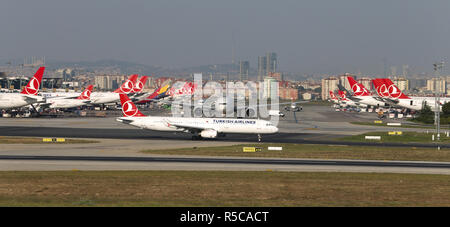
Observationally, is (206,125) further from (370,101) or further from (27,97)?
(370,101)

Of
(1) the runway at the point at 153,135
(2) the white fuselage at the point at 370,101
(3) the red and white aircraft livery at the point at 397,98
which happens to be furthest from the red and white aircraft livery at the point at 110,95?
(3) the red and white aircraft livery at the point at 397,98

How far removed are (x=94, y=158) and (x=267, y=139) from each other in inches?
1220

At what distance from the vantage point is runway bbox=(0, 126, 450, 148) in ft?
239

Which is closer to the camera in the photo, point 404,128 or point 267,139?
point 267,139

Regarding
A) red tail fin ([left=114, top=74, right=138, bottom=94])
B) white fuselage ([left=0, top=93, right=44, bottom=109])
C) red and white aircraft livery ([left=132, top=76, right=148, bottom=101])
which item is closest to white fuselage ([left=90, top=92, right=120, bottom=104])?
red tail fin ([left=114, top=74, right=138, bottom=94])

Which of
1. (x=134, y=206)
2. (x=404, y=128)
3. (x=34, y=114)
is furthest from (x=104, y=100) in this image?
(x=134, y=206)

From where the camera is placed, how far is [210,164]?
47750 mm

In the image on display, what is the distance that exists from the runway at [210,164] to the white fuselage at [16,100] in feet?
220

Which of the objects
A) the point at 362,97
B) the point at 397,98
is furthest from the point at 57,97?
the point at 397,98

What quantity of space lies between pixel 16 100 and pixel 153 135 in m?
51.1

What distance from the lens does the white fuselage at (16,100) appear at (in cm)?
11519

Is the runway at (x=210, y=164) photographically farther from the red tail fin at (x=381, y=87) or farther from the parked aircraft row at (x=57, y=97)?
the red tail fin at (x=381, y=87)
